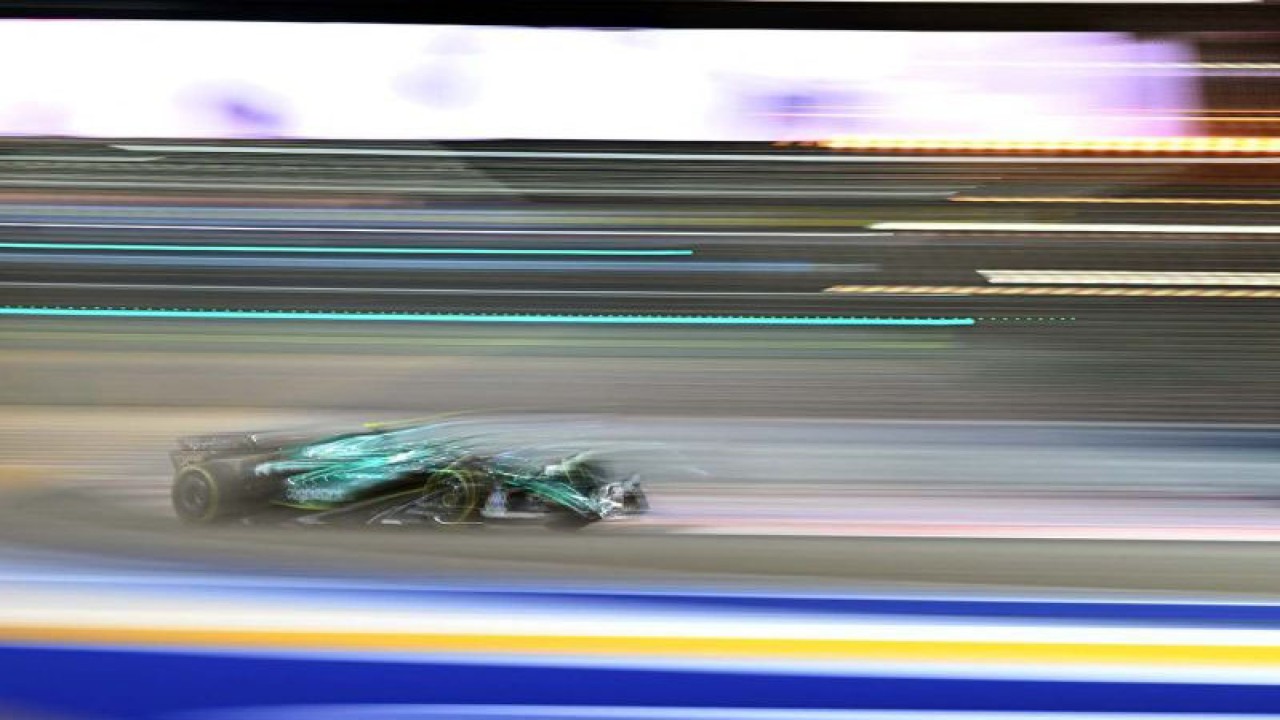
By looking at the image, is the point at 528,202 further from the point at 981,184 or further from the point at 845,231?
the point at 981,184

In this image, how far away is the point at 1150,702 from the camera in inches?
50.4

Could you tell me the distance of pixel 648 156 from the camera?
131 centimetres

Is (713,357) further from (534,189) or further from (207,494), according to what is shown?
(207,494)

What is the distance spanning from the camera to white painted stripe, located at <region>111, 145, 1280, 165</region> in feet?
4.22

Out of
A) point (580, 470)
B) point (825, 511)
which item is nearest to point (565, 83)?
point (580, 470)

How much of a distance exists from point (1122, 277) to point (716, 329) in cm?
41

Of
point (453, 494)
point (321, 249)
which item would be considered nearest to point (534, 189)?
point (321, 249)

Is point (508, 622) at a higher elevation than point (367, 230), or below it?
below

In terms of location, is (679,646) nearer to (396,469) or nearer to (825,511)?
(825,511)

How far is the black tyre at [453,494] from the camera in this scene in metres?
1.22

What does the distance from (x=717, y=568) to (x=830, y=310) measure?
294 mm

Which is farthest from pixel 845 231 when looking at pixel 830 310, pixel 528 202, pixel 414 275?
pixel 414 275

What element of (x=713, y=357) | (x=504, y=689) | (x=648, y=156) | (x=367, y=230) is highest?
(x=648, y=156)

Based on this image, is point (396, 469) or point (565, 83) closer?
point (396, 469)
